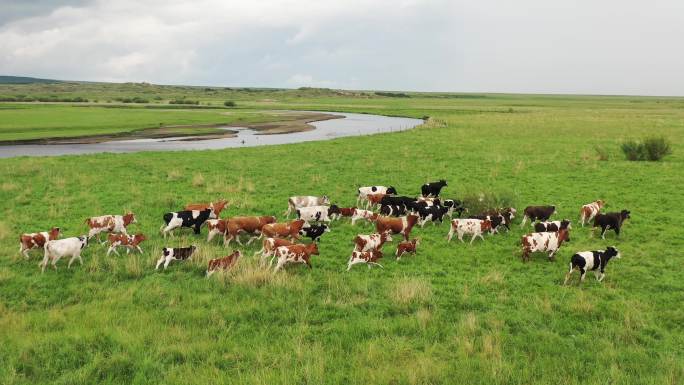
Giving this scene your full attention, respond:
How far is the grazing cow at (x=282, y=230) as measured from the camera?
12.9 meters

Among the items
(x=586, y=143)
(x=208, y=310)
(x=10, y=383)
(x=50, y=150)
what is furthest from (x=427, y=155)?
(x=50, y=150)

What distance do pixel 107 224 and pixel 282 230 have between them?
547cm

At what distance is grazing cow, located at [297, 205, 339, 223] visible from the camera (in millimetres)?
15680

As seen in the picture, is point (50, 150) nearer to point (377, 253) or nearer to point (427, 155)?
point (427, 155)

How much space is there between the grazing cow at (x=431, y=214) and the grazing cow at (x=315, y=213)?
3109 mm

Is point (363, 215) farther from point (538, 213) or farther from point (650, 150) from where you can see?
point (650, 150)

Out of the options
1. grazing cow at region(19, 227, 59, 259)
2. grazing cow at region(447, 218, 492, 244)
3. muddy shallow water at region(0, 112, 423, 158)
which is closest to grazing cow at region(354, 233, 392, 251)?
grazing cow at region(447, 218, 492, 244)

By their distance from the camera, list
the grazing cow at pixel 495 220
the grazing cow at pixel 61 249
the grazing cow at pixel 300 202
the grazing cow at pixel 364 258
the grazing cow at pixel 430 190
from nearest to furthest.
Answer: the grazing cow at pixel 61 249, the grazing cow at pixel 364 258, the grazing cow at pixel 495 220, the grazing cow at pixel 300 202, the grazing cow at pixel 430 190

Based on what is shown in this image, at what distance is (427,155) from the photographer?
33.1 metres

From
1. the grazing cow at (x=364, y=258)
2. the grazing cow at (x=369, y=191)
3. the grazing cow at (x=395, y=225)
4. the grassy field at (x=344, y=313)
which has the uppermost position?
the grazing cow at (x=369, y=191)

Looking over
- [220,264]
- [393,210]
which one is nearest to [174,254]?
[220,264]

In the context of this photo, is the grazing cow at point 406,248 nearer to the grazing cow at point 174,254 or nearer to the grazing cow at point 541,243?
the grazing cow at point 541,243

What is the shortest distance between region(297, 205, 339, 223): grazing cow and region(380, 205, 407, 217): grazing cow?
6.34 ft

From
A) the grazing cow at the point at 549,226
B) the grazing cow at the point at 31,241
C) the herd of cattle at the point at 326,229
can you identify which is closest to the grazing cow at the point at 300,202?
the herd of cattle at the point at 326,229
